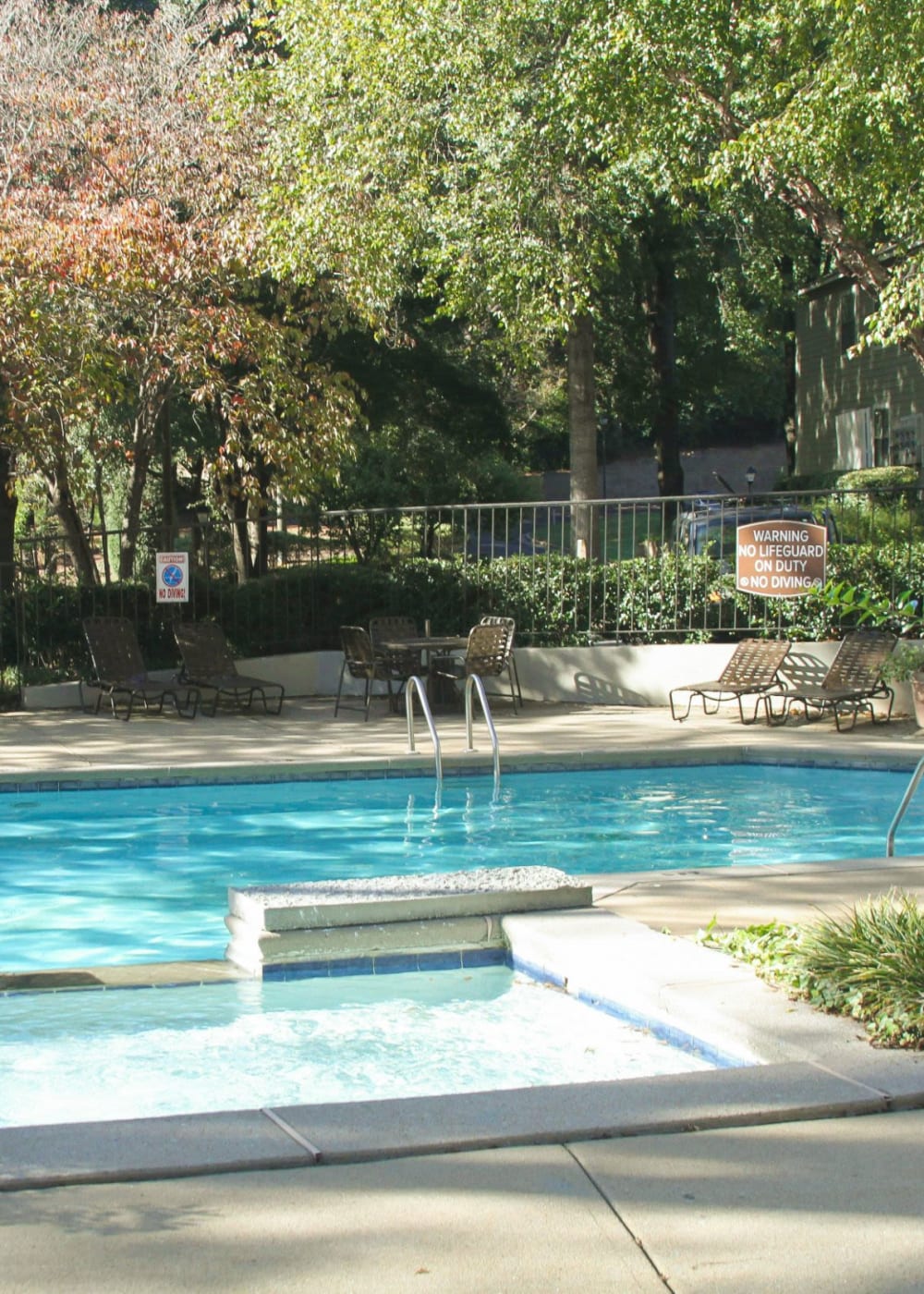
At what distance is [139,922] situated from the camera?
826 cm

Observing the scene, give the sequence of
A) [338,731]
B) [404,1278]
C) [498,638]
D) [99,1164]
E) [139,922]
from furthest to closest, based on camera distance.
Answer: [498,638] < [338,731] < [139,922] < [99,1164] < [404,1278]

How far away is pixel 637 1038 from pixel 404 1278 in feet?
7.69

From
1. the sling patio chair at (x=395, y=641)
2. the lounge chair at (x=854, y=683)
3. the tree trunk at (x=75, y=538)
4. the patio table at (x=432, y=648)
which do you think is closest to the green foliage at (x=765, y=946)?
the lounge chair at (x=854, y=683)

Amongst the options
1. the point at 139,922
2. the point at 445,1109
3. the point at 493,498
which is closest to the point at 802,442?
the point at 493,498

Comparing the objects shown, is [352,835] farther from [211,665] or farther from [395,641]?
[211,665]

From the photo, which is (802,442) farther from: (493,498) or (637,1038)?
(637,1038)

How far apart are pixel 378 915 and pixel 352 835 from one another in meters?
4.28

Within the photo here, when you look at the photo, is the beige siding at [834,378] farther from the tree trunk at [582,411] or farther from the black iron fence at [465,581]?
the black iron fence at [465,581]

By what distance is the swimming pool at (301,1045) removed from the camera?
5.10 metres

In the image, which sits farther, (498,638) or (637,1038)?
(498,638)

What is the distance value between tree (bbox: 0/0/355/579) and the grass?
435 inches

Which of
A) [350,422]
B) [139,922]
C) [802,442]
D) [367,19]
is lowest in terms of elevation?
[139,922]

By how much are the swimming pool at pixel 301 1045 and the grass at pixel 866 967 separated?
0.46 meters

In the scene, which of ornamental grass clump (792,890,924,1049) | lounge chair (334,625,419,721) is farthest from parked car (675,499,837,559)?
ornamental grass clump (792,890,924,1049)
